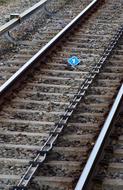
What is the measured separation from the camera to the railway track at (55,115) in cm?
669

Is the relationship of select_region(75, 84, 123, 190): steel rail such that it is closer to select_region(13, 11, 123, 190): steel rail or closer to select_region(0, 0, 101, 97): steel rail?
select_region(13, 11, 123, 190): steel rail

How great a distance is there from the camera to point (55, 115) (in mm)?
8211

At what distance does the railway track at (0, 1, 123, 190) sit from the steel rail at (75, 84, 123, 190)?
0.91 feet

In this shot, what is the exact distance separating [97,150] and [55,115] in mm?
1731

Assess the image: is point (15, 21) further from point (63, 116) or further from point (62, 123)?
point (62, 123)

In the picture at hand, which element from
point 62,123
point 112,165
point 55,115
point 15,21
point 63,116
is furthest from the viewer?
point 15,21

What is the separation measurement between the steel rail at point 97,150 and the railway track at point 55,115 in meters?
0.28

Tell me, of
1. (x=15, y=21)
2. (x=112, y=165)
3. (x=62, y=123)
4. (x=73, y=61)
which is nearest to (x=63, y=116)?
(x=62, y=123)

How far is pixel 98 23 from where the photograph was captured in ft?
44.3

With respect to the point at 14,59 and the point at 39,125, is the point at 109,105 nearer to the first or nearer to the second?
the point at 39,125

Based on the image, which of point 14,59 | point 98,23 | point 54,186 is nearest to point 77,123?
point 54,186

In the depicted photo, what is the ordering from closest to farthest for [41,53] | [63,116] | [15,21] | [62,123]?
1. [62,123]
2. [63,116]
3. [41,53]
4. [15,21]

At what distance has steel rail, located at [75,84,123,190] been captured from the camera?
6.01 m

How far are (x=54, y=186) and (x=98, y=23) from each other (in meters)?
7.75
